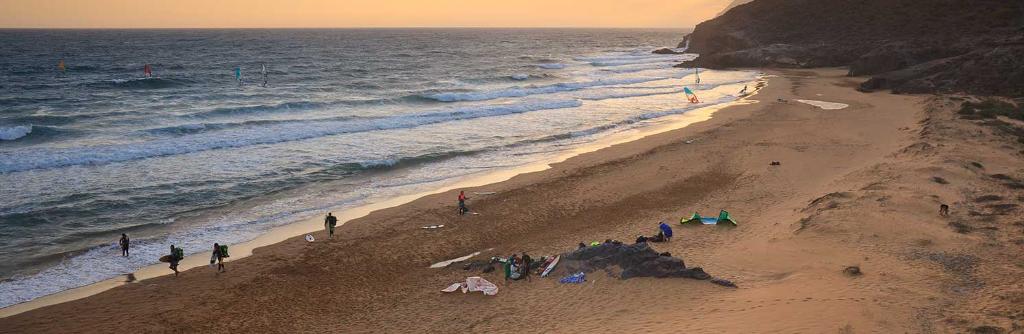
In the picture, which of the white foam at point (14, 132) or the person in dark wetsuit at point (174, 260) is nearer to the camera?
the person in dark wetsuit at point (174, 260)

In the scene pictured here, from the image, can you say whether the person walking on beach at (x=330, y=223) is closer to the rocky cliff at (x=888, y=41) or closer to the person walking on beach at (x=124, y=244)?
the person walking on beach at (x=124, y=244)

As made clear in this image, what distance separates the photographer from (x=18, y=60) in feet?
249

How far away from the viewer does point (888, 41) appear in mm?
65250

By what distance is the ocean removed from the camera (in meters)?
16.7

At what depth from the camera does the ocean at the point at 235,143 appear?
54.9 feet

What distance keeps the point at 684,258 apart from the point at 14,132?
101 ft

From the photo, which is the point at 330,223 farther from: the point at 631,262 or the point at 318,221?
the point at 631,262

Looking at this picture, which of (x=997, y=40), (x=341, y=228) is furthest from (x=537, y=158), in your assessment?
(x=997, y=40)

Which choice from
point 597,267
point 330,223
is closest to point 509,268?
point 597,267

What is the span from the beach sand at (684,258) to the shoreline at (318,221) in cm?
39

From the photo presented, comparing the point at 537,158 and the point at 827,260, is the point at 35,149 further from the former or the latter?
the point at 827,260

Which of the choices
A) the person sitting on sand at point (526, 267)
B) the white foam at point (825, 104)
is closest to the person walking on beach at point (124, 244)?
the person sitting on sand at point (526, 267)

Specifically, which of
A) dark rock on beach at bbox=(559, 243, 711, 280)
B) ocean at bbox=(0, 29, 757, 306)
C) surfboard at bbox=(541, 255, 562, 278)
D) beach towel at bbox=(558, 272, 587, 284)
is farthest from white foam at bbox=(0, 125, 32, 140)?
beach towel at bbox=(558, 272, 587, 284)

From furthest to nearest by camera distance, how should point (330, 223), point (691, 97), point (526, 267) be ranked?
point (691, 97) → point (330, 223) → point (526, 267)
